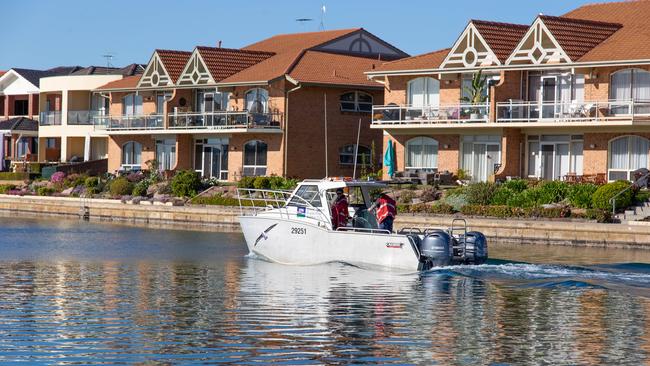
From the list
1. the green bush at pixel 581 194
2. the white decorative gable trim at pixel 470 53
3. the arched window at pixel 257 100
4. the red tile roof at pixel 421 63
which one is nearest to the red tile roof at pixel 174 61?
the arched window at pixel 257 100

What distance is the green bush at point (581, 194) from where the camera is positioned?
4459 cm

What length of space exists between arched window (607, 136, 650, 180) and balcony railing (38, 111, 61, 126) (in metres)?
41.9

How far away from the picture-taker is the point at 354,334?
21391 millimetres

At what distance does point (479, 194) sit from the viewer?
155ft

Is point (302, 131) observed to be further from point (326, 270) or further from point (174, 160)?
point (326, 270)

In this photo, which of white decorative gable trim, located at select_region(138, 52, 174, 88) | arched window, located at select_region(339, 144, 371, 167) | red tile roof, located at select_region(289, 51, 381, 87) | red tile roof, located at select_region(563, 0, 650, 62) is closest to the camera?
red tile roof, located at select_region(563, 0, 650, 62)

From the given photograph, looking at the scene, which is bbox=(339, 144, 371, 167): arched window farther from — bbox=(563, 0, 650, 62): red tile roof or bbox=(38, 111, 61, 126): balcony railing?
bbox=(38, 111, 61, 126): balcony railing

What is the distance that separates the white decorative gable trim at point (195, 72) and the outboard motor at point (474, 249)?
37512 mm

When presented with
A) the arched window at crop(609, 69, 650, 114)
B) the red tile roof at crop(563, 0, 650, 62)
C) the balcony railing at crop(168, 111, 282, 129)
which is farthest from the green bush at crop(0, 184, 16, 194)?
the arched window at crop(609, 69, 650, 114)

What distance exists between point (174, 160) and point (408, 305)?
45.3m

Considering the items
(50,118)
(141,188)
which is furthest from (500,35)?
(50,118)

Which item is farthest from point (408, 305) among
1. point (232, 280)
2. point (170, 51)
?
point (170, 51)

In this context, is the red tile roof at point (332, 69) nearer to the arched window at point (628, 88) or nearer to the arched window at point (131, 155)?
the arched window at point (131, 155)

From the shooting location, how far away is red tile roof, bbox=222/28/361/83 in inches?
2509
